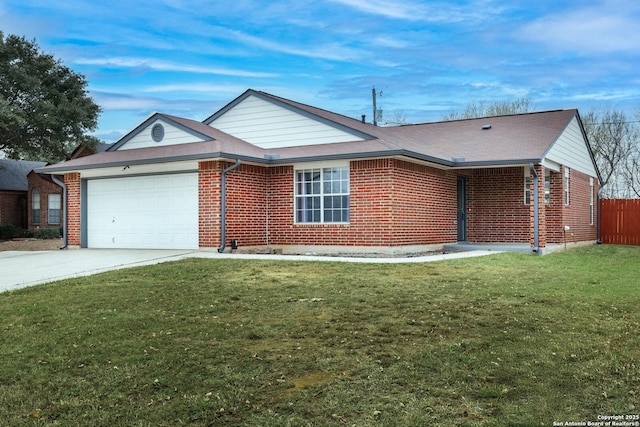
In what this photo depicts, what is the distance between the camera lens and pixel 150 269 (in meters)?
Answer: 12.2

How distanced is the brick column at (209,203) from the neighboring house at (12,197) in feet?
80.2

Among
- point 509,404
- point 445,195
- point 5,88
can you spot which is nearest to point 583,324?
point 509,404

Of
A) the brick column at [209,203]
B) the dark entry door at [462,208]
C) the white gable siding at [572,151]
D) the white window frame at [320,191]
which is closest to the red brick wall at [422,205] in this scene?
the dark entry door at [462,208]

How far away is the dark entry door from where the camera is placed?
20.3 meters

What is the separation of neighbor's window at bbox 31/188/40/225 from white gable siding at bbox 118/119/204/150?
61.3 ft

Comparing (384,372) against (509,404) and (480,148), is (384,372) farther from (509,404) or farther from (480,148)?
(480,148)

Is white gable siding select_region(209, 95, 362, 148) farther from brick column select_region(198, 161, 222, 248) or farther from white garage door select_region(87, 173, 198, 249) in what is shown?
white garage door select_region(87, 173, 198, 249)

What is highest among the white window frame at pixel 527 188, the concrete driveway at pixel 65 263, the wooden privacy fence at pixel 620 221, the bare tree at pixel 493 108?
the bare tree at pixel 493 108

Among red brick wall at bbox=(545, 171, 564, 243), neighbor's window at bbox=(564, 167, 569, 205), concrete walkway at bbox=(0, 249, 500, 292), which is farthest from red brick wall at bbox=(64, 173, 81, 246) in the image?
neighbor's window at bbox=(564, 167, 569, 205)

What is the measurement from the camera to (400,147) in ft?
53.3

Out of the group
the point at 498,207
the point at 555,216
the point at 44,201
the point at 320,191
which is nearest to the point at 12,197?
the point at 44,201

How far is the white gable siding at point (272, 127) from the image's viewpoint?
1805 cm

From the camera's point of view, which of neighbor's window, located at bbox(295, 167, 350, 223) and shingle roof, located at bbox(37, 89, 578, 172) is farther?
neighbor's window, located at bbox(295, 167, 350, 223)

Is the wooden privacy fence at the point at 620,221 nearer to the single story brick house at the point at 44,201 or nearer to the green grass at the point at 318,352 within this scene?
the green grass at the point at 318,352
